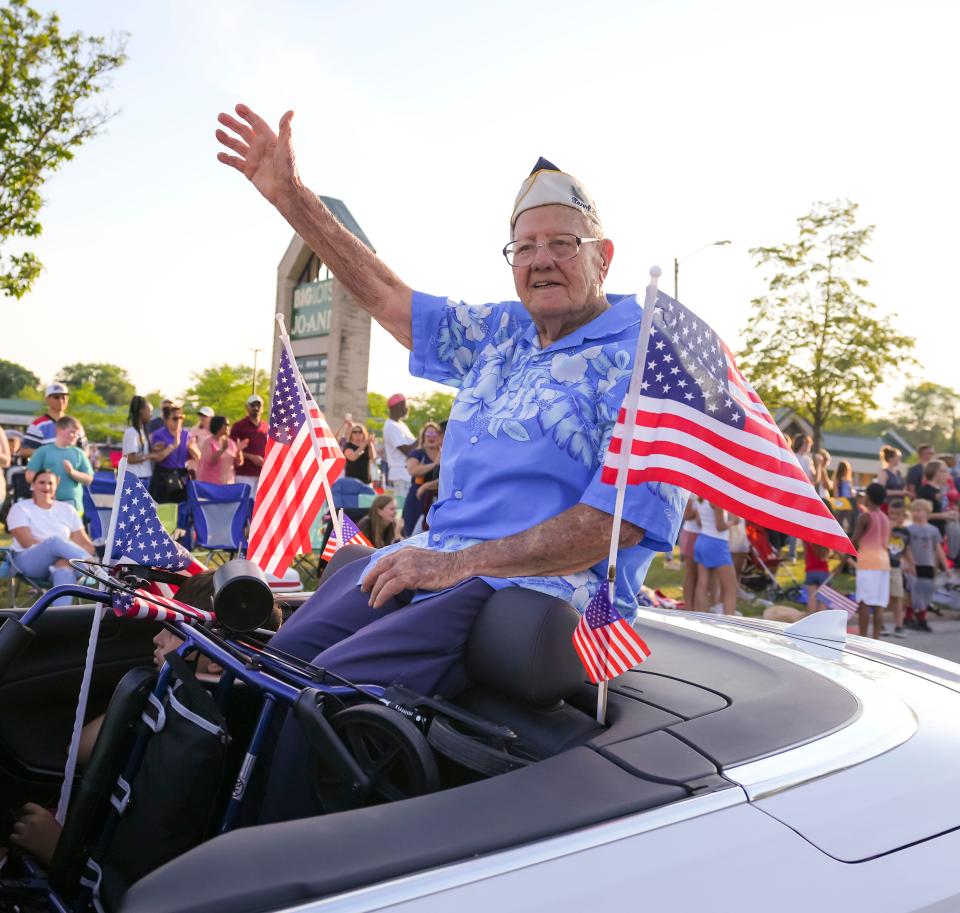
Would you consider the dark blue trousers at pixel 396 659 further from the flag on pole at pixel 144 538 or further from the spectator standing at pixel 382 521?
the spectator standing at pixel 382 521

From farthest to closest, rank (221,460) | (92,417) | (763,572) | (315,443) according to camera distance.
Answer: (92,417)
(763,572)
(221,460)
(315,443)

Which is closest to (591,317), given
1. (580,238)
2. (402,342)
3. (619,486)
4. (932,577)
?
(580,238)

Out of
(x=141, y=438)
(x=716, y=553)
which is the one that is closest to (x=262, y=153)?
(x=716, y=553)

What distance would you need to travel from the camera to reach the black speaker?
183 cm

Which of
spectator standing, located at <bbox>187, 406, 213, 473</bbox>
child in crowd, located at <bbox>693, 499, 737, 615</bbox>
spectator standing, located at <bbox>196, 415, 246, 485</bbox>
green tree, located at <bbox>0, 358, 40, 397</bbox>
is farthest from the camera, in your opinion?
green tree, located at <bbox>0, 358, 40, 397</bbox>

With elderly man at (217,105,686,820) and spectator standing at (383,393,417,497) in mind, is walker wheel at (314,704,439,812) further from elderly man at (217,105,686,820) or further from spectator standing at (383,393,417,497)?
spectator standing at (383,393,417,497)

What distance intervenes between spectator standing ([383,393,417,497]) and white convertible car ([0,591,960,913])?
801 cm

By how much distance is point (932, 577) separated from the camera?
947 cm

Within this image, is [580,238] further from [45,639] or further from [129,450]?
[45,639]

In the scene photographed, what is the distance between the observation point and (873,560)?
7.85 meters

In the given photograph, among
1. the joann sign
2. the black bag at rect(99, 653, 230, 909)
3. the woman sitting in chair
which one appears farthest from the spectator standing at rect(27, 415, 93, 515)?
the joann sign

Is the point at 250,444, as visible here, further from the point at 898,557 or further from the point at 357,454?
the point at 898,557

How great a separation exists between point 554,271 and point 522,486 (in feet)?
2.06

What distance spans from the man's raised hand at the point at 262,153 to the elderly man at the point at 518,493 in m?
0.65
